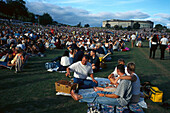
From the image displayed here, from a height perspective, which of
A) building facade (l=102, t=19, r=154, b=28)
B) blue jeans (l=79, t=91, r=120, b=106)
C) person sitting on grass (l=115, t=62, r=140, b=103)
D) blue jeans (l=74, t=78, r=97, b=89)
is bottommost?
blue jeans (l=79, t=91, r=120, b=106)

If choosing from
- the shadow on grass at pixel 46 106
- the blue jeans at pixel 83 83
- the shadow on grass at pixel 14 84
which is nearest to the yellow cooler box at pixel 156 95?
the blue jeans at pixel 83 83

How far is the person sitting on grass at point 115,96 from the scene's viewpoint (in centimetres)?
381

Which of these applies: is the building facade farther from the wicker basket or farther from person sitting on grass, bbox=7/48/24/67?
the wicker basket

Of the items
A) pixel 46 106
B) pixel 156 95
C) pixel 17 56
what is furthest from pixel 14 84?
pixel 156 95

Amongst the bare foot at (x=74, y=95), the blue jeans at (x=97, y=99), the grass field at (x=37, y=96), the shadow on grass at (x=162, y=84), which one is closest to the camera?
the grass field at (x=37, y=96)

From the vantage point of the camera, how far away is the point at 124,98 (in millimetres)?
3930

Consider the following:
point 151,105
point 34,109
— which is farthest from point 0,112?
point 151,105

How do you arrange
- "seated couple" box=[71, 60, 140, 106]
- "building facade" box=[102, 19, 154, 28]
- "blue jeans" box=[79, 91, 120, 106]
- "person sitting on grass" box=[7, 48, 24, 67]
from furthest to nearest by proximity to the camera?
1. "building facade" box=[102, 19, 154, 28]
2. "person sitting on grass" box=[7, 48, 24, 67]
3. "blue jeans" box=[79, 91, 120, 106]
4. "seated couple" box=[71, 60, 140, 106]

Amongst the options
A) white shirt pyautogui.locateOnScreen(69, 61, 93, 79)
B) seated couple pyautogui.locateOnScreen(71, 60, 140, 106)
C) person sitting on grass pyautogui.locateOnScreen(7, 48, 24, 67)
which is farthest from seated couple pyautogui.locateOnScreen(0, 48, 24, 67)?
seated couple pyautogui.locateOnScreen(71, 60, 140, 106)

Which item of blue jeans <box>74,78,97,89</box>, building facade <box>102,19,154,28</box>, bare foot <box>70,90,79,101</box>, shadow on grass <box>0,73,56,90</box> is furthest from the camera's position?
building facade <box>102,19,154,28</box>

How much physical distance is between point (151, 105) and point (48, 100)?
3358mm

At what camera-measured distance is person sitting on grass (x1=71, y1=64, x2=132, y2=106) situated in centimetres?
381

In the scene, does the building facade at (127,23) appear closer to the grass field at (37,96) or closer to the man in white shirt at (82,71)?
the grass field at (37,96)

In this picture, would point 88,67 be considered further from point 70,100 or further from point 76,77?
point 70,100
